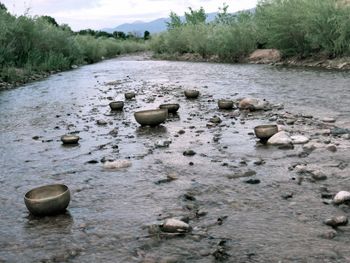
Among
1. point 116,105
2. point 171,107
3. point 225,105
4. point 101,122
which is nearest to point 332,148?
point 225,105

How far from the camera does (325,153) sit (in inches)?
219

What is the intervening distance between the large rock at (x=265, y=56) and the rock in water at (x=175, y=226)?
19.2 metres

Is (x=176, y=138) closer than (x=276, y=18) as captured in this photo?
Yes

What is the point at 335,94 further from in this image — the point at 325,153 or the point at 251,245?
the point at 251,245

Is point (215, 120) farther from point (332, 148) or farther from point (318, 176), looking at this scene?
point (318, 176)

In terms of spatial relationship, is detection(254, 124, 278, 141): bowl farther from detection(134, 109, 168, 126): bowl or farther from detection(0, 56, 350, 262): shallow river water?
detection(134, 109, 168, 126): bowl

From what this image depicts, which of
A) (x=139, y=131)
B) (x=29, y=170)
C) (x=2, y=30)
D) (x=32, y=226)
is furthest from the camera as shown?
(x=2, y=30)

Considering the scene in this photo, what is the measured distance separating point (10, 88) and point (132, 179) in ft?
37.6

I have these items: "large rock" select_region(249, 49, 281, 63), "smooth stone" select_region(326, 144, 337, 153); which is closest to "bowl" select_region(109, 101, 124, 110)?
"smooth stone" select_region(326, 144, 337, 153)

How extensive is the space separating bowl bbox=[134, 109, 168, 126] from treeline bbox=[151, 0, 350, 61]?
1182 centimetres

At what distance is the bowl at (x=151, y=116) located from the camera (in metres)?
7.50

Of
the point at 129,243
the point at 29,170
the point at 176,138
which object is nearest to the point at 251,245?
the point at 129,243

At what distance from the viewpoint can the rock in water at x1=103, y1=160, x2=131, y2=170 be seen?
549 centimetres

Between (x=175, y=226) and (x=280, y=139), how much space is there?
9.65 feet
